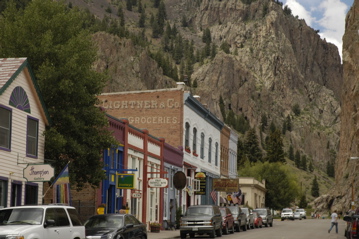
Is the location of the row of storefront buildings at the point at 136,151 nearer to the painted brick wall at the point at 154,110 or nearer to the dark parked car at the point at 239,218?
the painted brick wall at the point at 154,110

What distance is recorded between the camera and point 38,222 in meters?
17.2

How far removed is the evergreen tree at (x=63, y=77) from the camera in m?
27.4

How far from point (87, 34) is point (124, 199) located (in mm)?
12007

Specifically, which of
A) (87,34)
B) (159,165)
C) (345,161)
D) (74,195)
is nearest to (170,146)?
(159,165)

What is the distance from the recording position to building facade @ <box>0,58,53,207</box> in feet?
79.1

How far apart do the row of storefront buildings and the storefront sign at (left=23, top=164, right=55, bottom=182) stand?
5 centimetres

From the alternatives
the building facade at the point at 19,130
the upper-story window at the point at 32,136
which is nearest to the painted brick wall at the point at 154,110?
the building facade at the point at 19,130

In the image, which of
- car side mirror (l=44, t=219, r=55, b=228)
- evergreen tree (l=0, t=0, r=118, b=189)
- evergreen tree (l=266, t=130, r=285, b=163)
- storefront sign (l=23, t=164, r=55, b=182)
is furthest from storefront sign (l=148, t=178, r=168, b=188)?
evergreen tree (l=266, t=130, r=285, b=163)

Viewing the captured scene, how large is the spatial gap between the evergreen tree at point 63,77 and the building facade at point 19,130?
863mm

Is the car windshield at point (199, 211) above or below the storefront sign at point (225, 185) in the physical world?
below

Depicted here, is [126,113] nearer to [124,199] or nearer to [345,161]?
[124,199]

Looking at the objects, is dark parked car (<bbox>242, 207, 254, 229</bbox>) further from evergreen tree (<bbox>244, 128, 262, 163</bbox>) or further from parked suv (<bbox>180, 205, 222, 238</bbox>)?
evergreen tree (<bbox>244, 128, 262, 163</bbox>)

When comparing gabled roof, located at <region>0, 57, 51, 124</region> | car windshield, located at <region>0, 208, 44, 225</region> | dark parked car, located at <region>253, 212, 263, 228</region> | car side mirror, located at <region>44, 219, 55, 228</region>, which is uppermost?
gabled roof, located at <region>0, 57, 51, 124</region>

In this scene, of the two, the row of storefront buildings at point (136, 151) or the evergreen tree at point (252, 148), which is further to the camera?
the evergreen tree at point (252, 148)
